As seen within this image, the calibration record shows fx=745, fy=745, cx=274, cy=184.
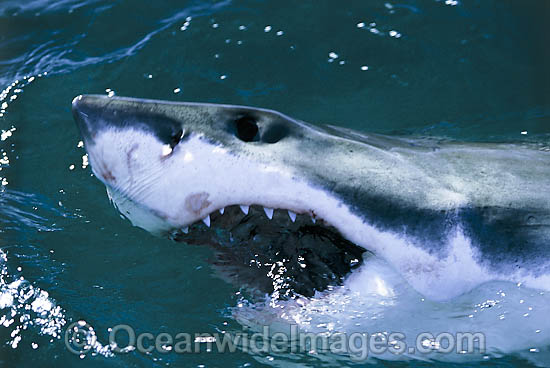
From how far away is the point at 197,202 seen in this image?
53.4 inches

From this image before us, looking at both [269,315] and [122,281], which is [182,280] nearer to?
[122,281]

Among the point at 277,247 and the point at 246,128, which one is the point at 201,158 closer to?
the point at 246,128

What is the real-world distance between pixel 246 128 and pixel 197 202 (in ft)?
0.55

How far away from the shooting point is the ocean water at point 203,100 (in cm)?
182

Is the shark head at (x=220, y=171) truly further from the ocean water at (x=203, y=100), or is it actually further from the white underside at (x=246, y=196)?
the ocean water at (x=203, y=100)

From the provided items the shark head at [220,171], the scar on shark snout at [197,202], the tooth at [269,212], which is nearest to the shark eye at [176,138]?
the shark head at [220,171]

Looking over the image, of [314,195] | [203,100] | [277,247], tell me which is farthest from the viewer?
[203,100]

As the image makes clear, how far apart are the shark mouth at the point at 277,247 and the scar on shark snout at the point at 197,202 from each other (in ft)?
0.08

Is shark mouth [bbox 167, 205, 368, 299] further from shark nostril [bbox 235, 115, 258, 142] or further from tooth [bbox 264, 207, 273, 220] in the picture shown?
shark nostril [bbox 235, 115, 258, 142]

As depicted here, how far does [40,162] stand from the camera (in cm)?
274

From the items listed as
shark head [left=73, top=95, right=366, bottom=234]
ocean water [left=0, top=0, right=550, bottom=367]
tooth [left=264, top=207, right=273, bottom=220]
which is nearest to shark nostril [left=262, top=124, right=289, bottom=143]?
shark head [left=73, top=95, right=366, bottom=234]

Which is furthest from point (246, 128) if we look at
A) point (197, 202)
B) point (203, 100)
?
point (203, 100)

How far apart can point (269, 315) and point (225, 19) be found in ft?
6.98

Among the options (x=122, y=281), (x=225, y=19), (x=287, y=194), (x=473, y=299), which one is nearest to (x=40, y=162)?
(x=122, y=281)
